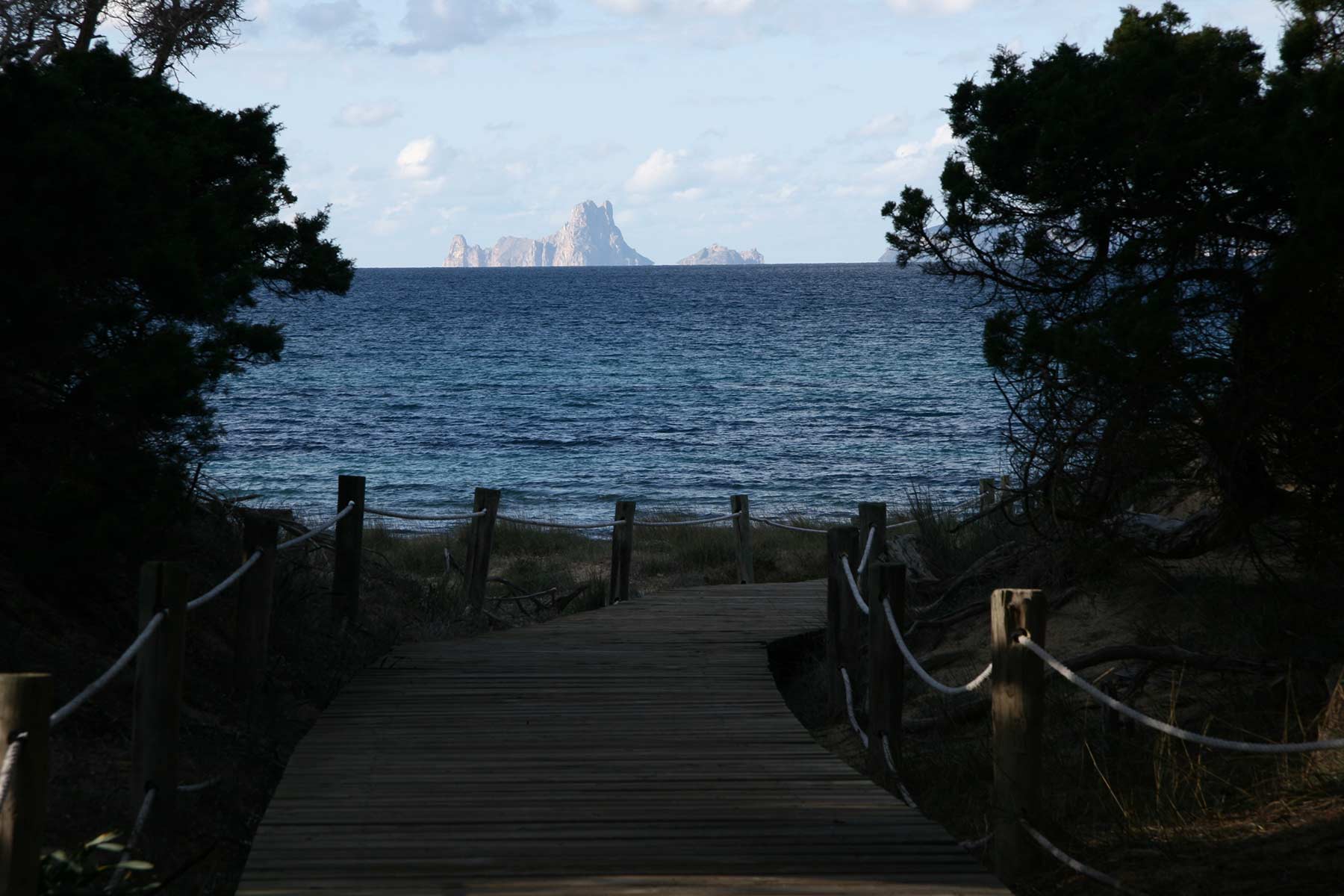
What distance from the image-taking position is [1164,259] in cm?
674

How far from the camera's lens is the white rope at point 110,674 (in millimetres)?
3357

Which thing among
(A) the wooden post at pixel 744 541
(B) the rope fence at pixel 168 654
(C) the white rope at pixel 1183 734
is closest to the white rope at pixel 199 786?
(B) the rope fence at pixel 168 654

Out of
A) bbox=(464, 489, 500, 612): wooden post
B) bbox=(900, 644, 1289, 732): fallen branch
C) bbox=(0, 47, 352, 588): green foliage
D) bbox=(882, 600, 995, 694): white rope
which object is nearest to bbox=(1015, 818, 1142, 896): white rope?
bbox=(882, 600, 995, 694): white rope

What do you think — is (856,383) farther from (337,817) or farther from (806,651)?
(337,817)

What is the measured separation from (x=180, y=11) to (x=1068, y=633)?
10786 mm

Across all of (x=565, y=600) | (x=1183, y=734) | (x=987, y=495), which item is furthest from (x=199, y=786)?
(x=987, y=495)

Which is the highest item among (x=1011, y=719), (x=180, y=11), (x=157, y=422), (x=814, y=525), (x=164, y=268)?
(x=180, y=11)

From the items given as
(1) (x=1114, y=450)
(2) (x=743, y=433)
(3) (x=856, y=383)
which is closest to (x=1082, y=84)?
(1) (x=1114, y=450)

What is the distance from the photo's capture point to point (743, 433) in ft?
124

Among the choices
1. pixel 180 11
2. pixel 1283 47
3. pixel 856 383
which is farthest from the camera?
pixel 856 383

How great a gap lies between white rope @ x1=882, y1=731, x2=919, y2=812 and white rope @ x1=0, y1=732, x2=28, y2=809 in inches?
152

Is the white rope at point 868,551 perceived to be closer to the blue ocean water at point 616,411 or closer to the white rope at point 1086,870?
the blue ocean water at point 616,411

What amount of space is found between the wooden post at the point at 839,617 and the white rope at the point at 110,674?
174 inches

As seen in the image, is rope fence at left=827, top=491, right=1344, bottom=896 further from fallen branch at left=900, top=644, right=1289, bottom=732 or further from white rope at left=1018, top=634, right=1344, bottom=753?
fallen branch at left=900, top=644, right=1289, bottom=732
